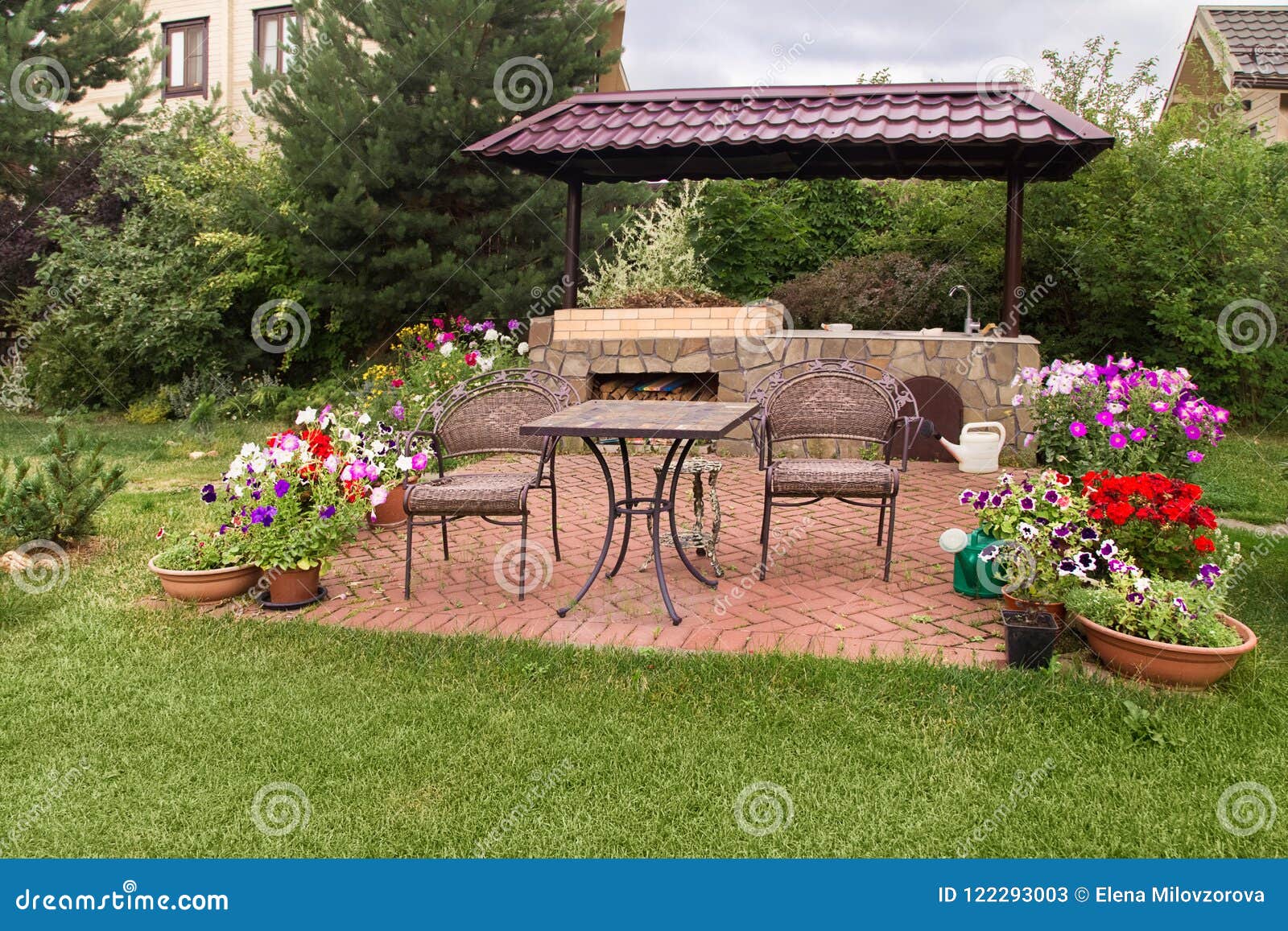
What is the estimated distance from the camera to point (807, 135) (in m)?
7.24

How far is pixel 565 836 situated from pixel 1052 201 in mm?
9586

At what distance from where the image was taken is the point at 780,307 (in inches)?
316

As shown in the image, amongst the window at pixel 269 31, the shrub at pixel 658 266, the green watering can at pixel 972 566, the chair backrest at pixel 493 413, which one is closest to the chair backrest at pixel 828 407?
the green watering can at pixel 972 566

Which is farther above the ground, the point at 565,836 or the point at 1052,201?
the point at 1052,201

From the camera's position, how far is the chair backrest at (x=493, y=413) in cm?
489

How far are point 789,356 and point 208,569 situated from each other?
4875mm

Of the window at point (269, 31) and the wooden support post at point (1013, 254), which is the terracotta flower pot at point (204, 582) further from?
the window at point (269, 31)

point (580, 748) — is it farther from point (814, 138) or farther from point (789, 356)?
point (814, 138)

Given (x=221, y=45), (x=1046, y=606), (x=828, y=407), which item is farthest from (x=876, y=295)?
(x=221, y=45)

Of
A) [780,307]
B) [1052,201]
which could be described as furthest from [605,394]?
[1052,201]

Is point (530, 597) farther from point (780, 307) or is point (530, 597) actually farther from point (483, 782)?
point (780, 307)

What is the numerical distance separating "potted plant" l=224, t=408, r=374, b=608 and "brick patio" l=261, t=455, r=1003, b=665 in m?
0.20

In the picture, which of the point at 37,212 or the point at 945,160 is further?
the point at 37,212

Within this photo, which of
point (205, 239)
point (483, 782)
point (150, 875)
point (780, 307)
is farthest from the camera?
point (205, 239)
